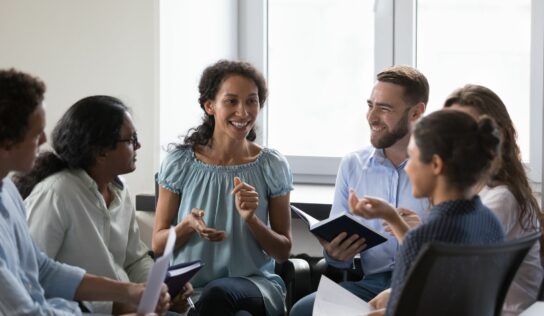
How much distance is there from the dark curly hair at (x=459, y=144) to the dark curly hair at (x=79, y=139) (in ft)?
3.41

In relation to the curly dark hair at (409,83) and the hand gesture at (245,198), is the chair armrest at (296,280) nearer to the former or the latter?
the hand gesture at (245,198)

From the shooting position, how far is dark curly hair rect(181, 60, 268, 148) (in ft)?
10.3

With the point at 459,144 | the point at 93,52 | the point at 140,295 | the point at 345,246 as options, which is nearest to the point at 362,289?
the point at 345,246

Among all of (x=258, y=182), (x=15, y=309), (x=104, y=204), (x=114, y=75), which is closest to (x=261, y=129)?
(x=114, y=75)

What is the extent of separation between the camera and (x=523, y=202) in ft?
7.71

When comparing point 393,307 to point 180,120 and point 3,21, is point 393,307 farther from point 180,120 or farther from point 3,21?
point 3,21

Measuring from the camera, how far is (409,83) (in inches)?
121

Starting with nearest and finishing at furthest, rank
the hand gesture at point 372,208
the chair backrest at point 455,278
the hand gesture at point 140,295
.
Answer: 1. the chair backrest at point 455,278
2. the hand gesture at point 372,208
3. the hand gesture at point 140,295

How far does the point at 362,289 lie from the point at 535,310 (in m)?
0.83

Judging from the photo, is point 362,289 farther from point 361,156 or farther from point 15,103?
point 15,103

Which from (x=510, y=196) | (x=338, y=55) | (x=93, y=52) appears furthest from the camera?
(x=338, y=55)

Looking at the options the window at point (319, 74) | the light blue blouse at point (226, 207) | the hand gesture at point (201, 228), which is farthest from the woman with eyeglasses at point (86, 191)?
the window at point (319, 74)

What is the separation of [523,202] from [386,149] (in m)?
0.82

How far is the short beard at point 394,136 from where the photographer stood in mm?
3029
